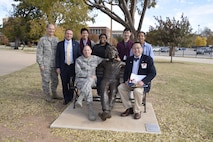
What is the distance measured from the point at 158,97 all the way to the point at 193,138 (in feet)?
9.54

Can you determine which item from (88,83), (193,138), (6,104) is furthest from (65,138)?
(6,104)

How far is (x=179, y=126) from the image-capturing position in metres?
4.36

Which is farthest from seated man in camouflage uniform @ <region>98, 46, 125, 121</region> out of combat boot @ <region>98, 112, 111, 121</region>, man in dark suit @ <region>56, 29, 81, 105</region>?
man in dark suit @ <region>56, 29, 81, 105</region>

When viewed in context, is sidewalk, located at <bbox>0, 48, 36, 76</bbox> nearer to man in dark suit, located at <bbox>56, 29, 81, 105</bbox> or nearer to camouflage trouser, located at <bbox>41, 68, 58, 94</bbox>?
camouflage trouser, located at <bbox>41, 68, 58, 94</bbox>

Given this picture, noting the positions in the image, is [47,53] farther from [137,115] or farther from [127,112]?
[137,115]

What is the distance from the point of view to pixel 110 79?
4.67 m

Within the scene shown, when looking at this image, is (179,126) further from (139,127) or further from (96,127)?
(96,127)

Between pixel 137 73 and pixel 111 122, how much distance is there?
3.58ft

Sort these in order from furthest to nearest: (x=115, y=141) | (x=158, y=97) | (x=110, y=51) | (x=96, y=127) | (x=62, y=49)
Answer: (x=158, y=97) < (x=62, y=49) < (x=110, y=51) < (x=96, y=127) < (x=115, y=141)

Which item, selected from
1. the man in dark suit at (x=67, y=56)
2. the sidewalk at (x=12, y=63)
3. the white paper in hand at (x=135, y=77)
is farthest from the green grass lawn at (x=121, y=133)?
the sidewalk at (x=12, y=63)

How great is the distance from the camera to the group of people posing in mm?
4617

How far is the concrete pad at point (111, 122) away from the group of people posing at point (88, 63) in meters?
0.14

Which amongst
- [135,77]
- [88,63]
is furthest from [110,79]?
[88,63]

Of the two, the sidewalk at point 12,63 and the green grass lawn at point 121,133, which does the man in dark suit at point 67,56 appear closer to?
the green grass lawn at point 121,133
